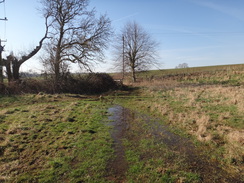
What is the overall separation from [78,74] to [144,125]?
1481 cm

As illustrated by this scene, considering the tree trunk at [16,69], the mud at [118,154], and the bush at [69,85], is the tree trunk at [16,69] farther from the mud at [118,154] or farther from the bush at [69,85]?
the mud at [118,154]

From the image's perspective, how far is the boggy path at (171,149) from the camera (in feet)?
11.4

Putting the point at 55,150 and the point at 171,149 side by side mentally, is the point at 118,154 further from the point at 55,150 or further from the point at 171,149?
the point at 55,150

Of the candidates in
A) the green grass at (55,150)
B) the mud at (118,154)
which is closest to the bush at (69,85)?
the green grass at (55,150)

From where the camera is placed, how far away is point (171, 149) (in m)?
4.71

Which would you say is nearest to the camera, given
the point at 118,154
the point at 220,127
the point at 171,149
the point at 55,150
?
the point at 118,154

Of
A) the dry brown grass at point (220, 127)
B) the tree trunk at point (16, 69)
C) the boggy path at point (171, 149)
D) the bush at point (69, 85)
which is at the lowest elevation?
the boggy path at point (171, 149)

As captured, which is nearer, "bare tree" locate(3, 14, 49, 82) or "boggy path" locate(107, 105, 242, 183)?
"boggy path" locate(107, 105, 242, 183)

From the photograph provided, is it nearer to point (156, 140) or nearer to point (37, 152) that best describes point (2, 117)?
point (37, 152)

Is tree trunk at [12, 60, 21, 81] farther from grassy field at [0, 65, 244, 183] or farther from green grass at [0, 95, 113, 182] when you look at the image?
green grass at [0, 95, 113, 182]

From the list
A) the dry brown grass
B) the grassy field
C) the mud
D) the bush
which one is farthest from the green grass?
the bush

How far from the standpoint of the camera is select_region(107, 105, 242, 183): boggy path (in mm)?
3486

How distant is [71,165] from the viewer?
12.7 ft

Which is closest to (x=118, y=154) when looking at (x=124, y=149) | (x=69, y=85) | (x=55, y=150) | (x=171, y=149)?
(x=124, y=149)
